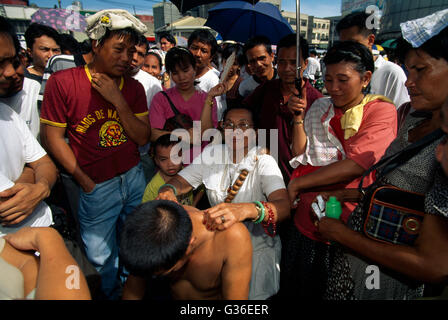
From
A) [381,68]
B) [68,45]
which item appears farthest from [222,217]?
[68,45]

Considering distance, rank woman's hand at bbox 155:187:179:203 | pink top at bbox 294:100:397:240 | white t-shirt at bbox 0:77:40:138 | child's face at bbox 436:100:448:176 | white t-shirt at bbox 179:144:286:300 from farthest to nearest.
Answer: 1. white t-shirt at bbox 0:77:40:138
2. woman's hand at bbox 155:187:179:203
3. white t-shirt at bbox 179:144:286:300
4. pink top at bbox 294:100:397:240
5. child's face at bbox 436:100:448:176

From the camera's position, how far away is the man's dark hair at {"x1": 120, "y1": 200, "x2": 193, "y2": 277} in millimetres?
1257

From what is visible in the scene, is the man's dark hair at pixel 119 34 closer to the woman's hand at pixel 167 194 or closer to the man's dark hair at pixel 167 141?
the man's dark hair at pixel 167 141

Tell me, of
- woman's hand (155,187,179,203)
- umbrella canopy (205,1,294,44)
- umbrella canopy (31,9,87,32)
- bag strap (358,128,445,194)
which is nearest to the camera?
bag strap (358,128,445,194)

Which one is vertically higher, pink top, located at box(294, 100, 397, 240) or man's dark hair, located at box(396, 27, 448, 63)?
man's dark hair, located at box(396, 27, 448, 63)

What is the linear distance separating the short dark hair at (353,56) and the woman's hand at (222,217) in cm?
132

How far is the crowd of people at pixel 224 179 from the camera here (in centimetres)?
123

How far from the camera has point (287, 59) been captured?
2.61 meters

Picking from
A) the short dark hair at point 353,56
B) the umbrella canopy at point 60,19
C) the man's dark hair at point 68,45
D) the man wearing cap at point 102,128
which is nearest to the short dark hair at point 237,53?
the man's dark hair at point 68,45

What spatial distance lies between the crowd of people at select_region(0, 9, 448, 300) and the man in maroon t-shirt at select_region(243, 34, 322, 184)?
0.05ft

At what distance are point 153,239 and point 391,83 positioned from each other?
3.65 metres

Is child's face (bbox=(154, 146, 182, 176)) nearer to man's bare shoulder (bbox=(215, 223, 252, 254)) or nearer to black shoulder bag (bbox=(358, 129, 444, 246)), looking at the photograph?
man's bare shoulder (bbox=(215, 223, 252, 254))

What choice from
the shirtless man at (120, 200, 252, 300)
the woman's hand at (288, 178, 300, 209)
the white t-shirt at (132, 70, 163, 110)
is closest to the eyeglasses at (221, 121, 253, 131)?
the woman's hand at (288, 178, 300, 209)
